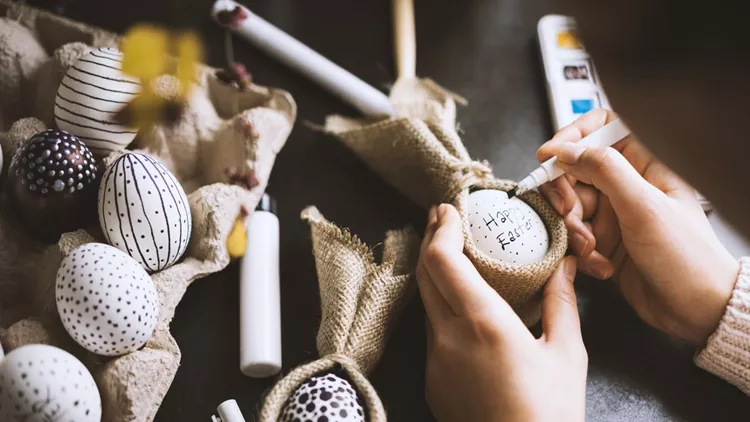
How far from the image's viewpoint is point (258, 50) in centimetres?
92

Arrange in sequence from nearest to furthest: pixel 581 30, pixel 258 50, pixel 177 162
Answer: pixel 581 30 → pixel 177 162 → pixel 258 50

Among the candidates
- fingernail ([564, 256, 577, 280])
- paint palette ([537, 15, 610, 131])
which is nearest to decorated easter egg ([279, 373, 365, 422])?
fingernail ([564, 256, 577, 280])

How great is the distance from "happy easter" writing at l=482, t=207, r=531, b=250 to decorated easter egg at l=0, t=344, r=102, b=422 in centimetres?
41

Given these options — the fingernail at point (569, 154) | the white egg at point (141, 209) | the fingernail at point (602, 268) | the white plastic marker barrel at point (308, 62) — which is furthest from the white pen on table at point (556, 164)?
the white egg at point (141, 209)

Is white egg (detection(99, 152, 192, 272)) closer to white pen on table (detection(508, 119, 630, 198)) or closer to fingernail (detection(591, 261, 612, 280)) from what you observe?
white pen on table (detection(508, 119, 630, 198))

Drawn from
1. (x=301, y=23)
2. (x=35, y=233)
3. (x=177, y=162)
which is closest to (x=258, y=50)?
(x=301, y=23)

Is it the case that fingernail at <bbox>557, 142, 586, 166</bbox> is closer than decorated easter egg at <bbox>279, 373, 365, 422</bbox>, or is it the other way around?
decorated easter egg at <bbox>279, 373, 365, 422</bbox>

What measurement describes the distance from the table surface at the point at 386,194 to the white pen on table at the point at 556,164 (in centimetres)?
14

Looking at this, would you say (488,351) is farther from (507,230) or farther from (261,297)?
(261,297)

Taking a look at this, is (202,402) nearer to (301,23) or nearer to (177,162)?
(177,162)

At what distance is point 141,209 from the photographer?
0.60 meters

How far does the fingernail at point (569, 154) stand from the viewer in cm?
66

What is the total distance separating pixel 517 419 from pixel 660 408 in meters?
0.22

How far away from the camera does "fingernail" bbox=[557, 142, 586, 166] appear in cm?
66
